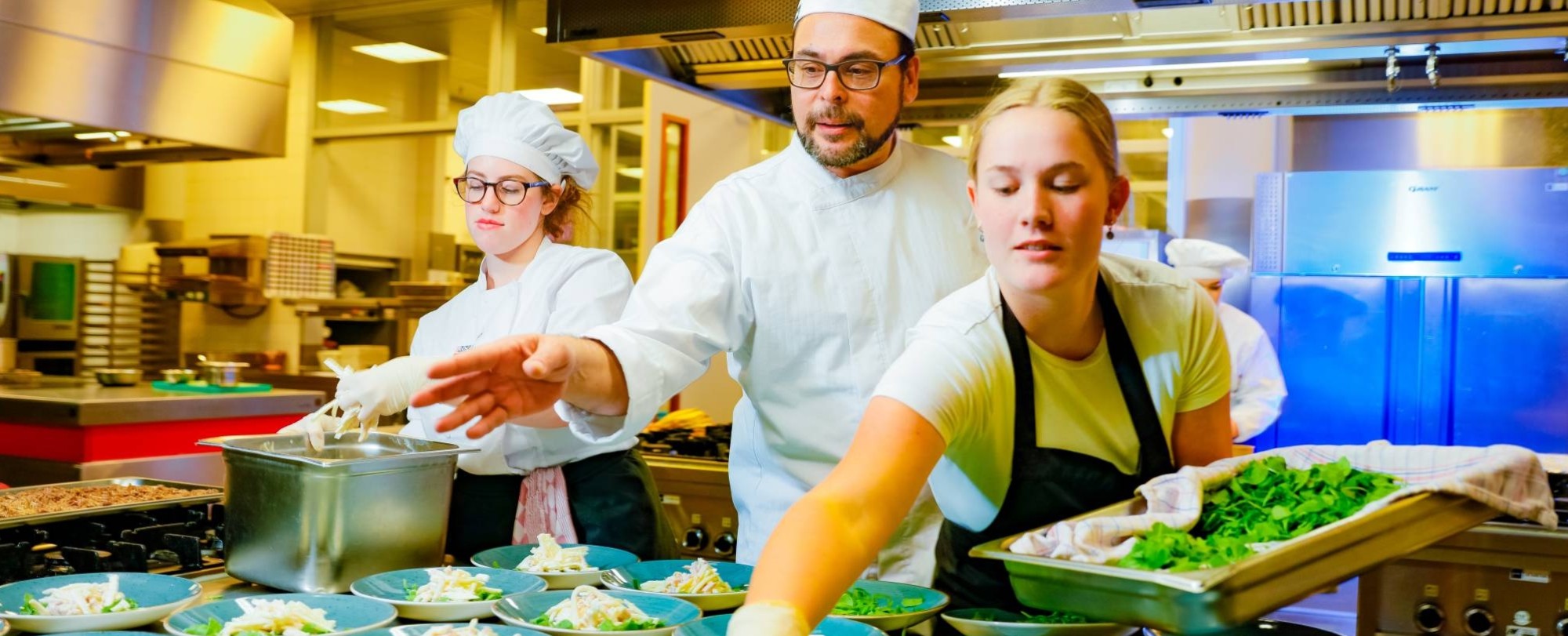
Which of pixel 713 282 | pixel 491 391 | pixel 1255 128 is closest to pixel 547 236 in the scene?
pixel 713 282

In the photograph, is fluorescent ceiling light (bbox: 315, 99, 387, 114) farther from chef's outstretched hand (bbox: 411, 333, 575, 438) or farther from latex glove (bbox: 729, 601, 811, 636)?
latex glove (bbox: 729, 601, 811, 636)

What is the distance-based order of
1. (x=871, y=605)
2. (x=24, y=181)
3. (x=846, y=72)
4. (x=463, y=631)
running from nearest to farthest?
(x=463, y=631), (x=871, y=605), (x=846, y=72), (x=24, y=181)

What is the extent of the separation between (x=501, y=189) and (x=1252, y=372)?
3.79 metres

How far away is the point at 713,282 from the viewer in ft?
6.26

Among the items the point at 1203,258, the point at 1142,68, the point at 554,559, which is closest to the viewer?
the point at 554,559

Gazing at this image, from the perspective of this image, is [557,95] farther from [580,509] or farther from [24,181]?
[580,509]

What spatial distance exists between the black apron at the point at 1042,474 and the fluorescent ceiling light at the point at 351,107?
8.90 meters

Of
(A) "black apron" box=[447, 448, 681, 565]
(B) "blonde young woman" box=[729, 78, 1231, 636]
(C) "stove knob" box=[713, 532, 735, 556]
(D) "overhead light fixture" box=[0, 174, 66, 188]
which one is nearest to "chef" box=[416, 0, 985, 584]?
(A) "black apron" box=[447, 448, 681, 565]

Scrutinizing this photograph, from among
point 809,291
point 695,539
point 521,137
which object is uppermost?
point 521,137

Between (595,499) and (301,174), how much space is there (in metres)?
7.80

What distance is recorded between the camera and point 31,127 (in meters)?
4.47

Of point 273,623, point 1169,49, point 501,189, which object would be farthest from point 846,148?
point 1169,49

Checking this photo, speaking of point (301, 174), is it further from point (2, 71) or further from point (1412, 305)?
point (1412, 305)

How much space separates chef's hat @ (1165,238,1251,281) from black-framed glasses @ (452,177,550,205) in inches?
145
